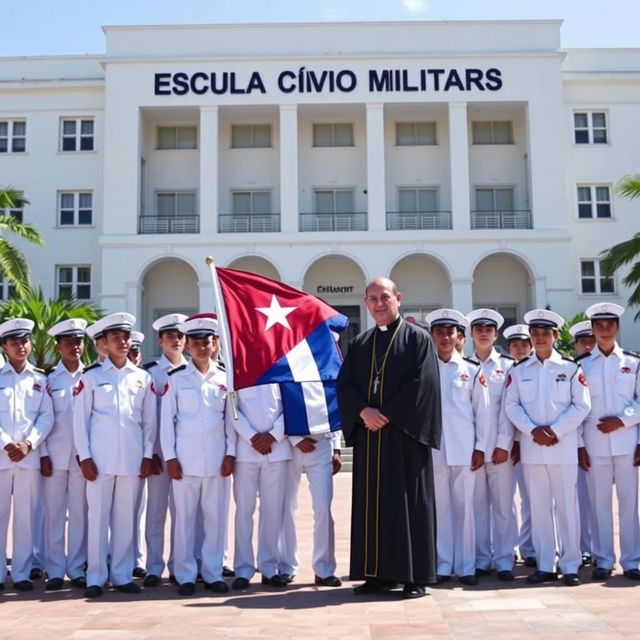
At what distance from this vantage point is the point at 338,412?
23.9ft

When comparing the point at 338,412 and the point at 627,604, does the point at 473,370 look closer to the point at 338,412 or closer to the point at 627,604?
the point at 338,412

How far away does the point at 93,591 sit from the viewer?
646 centimetres

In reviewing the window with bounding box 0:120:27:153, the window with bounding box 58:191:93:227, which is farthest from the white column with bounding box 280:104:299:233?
the window with bounding box 0:120:27:153

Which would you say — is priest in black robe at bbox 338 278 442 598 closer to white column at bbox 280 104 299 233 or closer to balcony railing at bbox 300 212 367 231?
white column at bbox 280 104 299 233

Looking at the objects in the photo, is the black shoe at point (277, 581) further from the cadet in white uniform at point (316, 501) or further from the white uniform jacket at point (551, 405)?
the white uniform jacket at point (551, 405)

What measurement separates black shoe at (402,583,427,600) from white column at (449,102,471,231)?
2237 centimetres

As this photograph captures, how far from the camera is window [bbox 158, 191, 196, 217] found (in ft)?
96.9

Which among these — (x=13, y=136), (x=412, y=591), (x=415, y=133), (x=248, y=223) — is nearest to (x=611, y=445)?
(x=412, y=591)

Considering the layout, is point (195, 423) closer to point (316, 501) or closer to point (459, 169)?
point (316, 501)

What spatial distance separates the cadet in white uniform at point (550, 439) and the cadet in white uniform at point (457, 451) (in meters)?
0.33

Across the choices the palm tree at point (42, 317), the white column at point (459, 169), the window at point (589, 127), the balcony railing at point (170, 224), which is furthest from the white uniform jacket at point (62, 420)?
the window at point (589, 127)

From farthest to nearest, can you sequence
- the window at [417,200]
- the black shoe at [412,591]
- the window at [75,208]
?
the window at [75,208], the window at [417,200], the black shoe at [412,591]

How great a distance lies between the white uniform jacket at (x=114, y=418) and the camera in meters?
6.79

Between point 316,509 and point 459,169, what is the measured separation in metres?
22.6
